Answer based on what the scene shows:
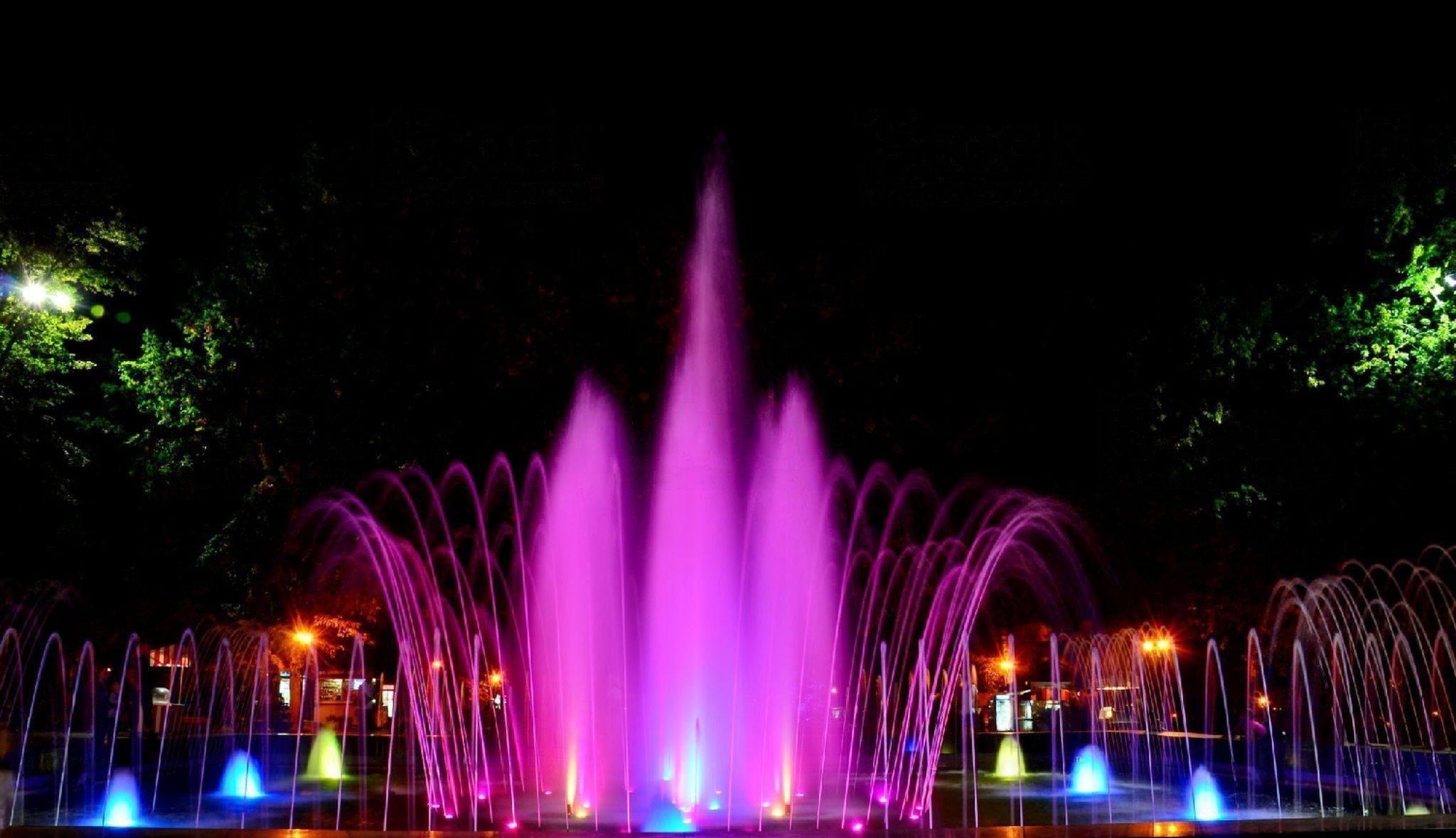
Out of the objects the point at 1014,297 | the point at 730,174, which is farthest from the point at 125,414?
the point at 1014,297

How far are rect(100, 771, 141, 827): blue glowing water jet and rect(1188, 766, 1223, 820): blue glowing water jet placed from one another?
468 inches

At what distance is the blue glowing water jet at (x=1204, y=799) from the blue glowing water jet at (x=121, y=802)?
468 inches

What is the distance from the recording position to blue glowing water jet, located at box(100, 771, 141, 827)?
1411 centimetres

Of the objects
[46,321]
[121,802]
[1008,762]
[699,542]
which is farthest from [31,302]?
[1008,762]

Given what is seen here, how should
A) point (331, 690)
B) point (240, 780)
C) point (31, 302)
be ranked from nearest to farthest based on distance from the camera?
point (240, 780) < point (31, 302) < point (331, 690)

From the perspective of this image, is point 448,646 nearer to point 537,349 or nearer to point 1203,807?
point 537,349

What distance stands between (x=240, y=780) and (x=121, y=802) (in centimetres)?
306

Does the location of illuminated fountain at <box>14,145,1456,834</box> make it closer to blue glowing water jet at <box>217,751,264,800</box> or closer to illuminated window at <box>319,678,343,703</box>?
blue glowing water jet at <box>217,751,264,800</box>

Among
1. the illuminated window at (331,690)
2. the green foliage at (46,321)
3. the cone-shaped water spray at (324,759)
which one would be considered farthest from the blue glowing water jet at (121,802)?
the illuminated window at (331,690)

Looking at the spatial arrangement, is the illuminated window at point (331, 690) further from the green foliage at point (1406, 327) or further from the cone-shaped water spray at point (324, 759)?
the green foliage at point (1406, 327)

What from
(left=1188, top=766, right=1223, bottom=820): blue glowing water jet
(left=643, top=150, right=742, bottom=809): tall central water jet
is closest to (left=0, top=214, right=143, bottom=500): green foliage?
(left=643, top=150, right=742, bottom=809): tall central water jet

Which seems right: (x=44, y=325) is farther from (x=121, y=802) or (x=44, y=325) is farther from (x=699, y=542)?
(x=699, y=542)

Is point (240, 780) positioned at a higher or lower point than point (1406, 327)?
lower

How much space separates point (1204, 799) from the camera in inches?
618
